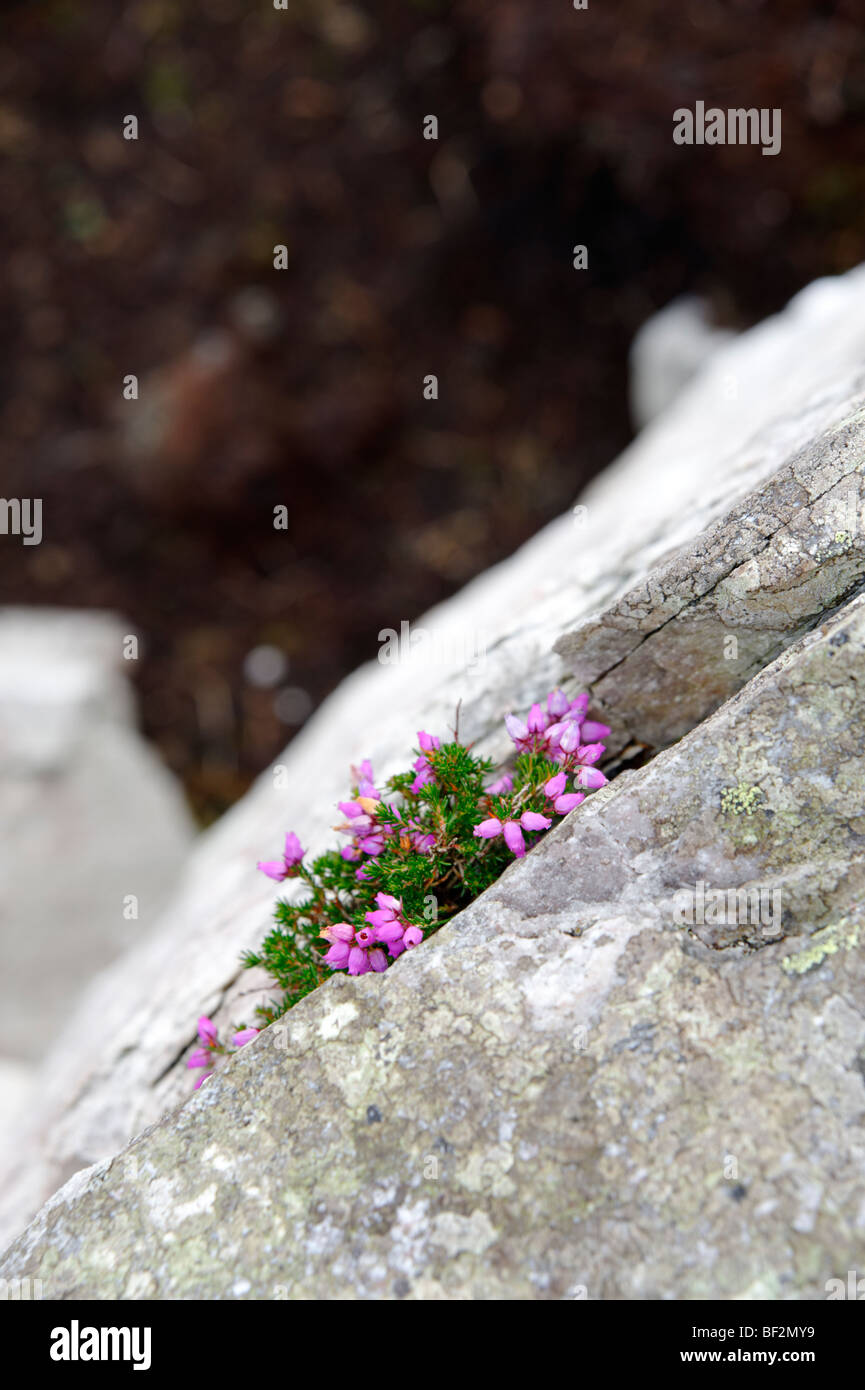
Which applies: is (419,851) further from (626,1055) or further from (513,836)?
(626,1055)

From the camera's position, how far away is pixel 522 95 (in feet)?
24.0

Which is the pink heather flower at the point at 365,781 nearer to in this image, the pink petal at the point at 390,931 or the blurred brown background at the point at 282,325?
the pink petal at the point at 390,931

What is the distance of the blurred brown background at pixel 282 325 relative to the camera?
26.4ft

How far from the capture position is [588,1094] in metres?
A: 2.58

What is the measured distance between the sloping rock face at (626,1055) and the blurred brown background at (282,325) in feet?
16.5

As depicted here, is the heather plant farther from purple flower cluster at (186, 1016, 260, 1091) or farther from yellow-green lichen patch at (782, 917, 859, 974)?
yellow-green lichen patch at (782, 917, 859, 974)

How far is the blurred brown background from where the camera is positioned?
26.4 feet

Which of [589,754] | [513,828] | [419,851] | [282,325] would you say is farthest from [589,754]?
[282,325]

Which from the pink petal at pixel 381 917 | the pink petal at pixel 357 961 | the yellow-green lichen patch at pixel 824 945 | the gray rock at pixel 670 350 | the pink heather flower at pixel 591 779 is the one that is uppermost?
the gray rock at pixel 670 350

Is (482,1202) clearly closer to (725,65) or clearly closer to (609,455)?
(609,455)

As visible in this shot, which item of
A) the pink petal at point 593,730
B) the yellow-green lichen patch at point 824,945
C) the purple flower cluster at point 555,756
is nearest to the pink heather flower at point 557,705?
the purple flower cluster at point 555,756

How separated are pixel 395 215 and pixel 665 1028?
7982mm

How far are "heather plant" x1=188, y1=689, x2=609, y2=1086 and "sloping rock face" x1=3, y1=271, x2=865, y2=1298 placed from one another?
8.1 inches

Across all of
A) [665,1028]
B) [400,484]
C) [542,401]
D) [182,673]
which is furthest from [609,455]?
[665,1028]
